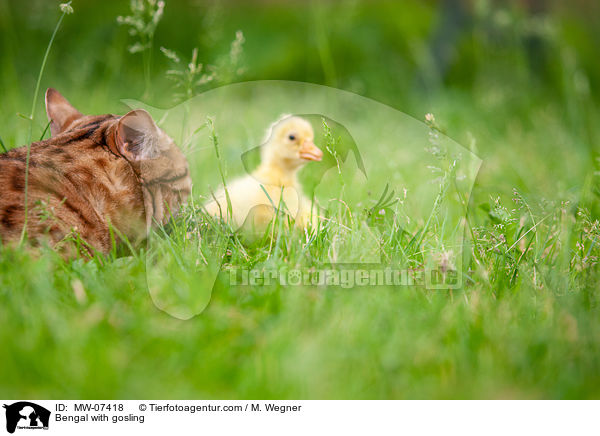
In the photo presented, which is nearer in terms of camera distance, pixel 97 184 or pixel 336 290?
pixel 336 290

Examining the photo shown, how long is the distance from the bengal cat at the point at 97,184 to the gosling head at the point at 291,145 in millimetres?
366

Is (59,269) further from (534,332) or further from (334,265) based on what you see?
(534,332)

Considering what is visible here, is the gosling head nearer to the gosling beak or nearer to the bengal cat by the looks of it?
the gosling beak

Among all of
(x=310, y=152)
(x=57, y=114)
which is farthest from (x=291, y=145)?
(x=57, y=114)

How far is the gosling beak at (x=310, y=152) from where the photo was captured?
1.76 metres

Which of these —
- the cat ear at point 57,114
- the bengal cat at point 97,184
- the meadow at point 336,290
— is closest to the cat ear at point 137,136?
the bengal cat at point 97,184

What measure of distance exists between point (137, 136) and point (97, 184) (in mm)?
180

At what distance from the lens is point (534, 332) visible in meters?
1.21

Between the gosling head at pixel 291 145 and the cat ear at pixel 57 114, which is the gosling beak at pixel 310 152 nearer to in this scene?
the gosling head at pixel 291 145
